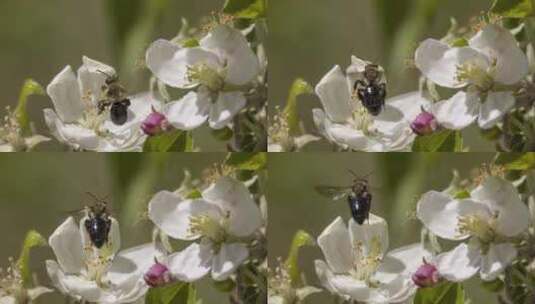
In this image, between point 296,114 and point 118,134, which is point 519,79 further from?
point 118,134

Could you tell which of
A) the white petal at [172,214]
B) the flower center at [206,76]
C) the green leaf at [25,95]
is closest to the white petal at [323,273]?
the white petal at [172,214]

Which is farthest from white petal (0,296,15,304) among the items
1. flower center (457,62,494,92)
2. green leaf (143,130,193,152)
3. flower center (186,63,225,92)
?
flower center (457,62,494,92)

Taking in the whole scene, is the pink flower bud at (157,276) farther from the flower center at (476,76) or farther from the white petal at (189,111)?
the flower center at (476,76)

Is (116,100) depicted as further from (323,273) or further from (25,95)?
(323,273)

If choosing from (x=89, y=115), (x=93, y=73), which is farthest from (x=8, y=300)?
(x=93, y=73)

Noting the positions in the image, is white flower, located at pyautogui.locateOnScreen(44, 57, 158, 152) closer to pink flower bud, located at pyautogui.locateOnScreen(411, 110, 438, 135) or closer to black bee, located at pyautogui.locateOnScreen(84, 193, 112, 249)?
black bee, located at pyautogui.locateOnScreen(84, 193, 112, 249)

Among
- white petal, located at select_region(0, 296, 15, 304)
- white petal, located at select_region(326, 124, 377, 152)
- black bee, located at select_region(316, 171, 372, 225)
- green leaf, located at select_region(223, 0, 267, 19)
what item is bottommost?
white petal, located at select_region(0, 296, 15, 304)

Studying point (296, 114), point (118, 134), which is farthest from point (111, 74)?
point (296, 114)
